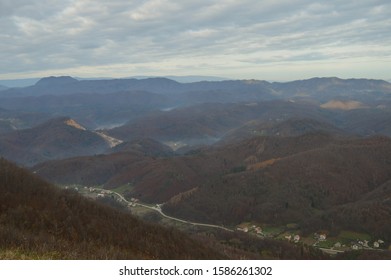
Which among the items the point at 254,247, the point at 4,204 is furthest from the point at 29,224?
the point at 254,247

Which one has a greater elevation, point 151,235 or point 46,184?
point 46,184
